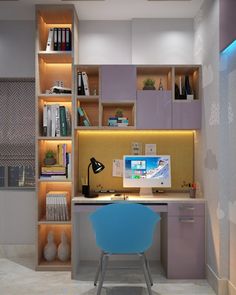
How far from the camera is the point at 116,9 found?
12.6 feet

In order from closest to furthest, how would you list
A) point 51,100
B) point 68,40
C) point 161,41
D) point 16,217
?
point 68,40 < point 51,100 < point 161,41 < point 16,217

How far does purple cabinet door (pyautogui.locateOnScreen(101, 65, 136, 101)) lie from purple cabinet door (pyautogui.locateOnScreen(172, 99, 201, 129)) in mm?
466

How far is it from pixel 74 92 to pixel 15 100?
0.91 m

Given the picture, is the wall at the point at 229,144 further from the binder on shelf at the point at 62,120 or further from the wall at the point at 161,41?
the binder on shelf at the point at 62,120

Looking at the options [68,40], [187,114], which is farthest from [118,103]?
[68,40]

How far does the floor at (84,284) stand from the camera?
10.7 feet

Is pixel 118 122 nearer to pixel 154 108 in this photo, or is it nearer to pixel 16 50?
pixel 154 108

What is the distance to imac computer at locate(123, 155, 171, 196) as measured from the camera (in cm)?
386

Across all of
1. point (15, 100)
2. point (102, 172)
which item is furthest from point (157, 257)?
point (15, 100)

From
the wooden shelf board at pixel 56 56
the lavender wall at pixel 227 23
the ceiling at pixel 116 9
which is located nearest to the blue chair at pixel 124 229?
the lavender wall at pixel 227 23

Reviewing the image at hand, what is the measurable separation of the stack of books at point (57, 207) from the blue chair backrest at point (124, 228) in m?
0.81

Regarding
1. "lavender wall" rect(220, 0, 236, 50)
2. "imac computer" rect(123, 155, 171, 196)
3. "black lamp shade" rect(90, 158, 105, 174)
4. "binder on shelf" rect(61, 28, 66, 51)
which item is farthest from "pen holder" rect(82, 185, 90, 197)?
"lavender wall" rect(220, 0, 236, 50)

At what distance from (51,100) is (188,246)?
211 centimetres

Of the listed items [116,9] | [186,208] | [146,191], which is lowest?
[186,208]
